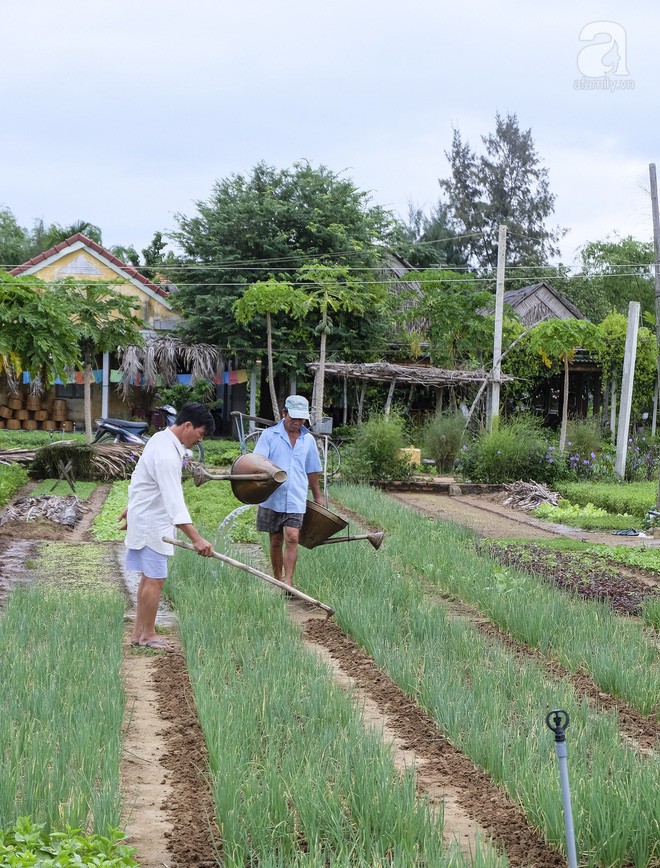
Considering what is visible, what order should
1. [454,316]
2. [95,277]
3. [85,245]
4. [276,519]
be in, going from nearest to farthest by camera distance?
[276,519] → [454,316] → [95,277] → [85,245]

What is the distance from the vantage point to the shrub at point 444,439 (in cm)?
2031

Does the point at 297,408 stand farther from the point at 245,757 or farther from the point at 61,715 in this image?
the point at 245,757

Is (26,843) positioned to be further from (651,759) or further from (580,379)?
(580,379)

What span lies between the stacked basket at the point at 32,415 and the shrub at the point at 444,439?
38.4 feet

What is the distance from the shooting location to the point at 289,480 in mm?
7730

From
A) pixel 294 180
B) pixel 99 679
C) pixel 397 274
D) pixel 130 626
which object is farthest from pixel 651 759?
pixel 397 274

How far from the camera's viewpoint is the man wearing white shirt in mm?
6047

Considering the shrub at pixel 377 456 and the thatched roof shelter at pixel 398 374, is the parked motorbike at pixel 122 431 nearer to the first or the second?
the shrub at pixel 377 456

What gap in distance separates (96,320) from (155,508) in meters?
18.1

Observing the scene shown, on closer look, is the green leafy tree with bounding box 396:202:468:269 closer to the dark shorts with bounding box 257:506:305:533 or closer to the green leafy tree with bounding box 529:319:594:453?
the green leafy tree with bounding box 529:319:594:453

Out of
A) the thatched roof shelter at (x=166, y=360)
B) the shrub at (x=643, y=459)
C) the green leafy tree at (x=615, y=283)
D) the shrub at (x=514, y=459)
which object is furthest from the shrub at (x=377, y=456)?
the green leafy tree at (x=615, y=283)

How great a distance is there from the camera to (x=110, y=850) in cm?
299

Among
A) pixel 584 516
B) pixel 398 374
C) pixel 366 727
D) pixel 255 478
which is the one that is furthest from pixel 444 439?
pixel 366 727

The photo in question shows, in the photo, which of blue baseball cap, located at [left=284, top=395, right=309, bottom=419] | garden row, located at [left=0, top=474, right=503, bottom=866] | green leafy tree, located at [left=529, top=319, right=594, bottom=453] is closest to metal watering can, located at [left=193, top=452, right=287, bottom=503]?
blue baseball cap, located at [left=284, top=395, right=309, bottom=419]
